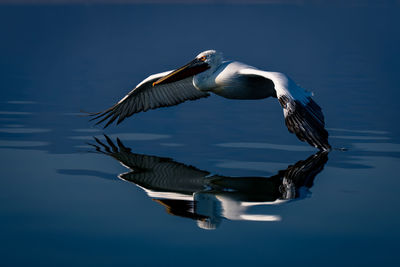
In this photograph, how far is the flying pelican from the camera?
8.58 meters

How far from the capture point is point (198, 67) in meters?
11.4

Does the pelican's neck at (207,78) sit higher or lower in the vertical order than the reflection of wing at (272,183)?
higher

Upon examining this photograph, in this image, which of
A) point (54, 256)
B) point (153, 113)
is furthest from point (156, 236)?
point (153, 113)

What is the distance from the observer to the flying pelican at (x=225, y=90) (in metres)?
8.58

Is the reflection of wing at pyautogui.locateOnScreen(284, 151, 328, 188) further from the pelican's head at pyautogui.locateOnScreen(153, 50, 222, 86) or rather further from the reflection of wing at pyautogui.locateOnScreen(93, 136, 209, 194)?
the pelican's head at pyautogui.locateOnScreen(153, 50, 222, 86)

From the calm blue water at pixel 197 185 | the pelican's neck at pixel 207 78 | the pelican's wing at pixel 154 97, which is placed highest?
the pelican's neck at pixel 207 78

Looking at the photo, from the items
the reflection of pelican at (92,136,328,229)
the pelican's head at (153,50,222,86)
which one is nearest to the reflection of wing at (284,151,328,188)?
the reflection of pelican at (92,136,328,229)

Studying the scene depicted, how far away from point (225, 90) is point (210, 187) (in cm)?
339

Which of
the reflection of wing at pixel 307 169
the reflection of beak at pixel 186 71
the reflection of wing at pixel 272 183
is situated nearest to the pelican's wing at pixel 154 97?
the reflection of beak at pixel 186 71

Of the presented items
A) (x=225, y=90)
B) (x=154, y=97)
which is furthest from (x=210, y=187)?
(x=154, y=97)

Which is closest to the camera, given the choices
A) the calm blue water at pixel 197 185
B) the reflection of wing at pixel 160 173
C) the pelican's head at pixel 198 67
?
the calm blue water at pixel 197 185

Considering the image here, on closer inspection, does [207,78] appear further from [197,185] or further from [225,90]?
[197,185]

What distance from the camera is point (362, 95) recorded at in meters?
Answer: 17.0

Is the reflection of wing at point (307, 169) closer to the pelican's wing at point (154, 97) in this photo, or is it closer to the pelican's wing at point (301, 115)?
the pelican's wing at point (301, 115)
